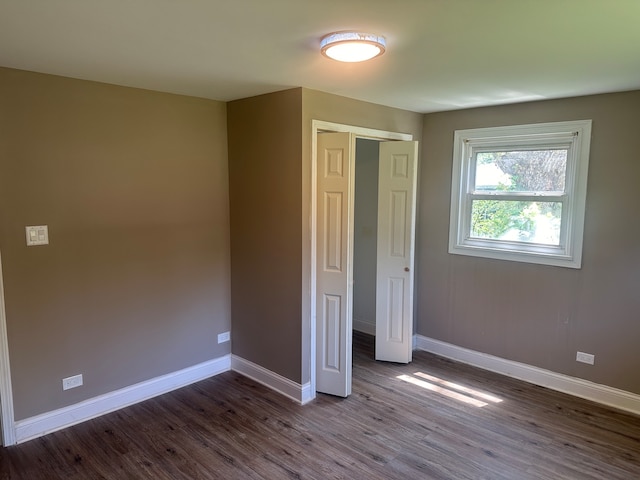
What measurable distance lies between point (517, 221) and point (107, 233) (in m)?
3.34

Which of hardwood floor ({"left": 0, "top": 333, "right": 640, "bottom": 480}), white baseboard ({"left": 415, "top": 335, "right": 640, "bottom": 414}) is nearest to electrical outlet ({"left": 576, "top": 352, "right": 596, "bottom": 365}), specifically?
white baseboard ({"left": 415, "top": 335, "right": 640, "bottom": 414})

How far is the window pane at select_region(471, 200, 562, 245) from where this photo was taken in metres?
3.52

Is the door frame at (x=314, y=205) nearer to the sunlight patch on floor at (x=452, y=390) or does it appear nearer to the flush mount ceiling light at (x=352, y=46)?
the sunlight patch on floor at (x=452, y=390)

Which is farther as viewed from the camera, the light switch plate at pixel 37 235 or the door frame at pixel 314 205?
the door frame at pixel 314 205

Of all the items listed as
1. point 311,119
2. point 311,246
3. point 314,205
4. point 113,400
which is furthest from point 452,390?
point 113,400

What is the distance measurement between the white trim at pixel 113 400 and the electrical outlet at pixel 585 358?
9.73ft

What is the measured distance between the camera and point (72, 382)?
2961 mm

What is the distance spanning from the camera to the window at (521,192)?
3344mm

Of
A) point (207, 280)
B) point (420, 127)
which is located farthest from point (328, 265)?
point (420, 127)

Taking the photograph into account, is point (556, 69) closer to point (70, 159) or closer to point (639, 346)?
point (639, 346)

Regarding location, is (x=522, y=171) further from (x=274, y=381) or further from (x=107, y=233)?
(x=107, y=233)

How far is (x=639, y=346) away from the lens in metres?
3.13

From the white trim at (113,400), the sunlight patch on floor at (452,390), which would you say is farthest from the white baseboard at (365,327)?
the white trim at (113,400)

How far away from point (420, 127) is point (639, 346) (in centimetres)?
256
